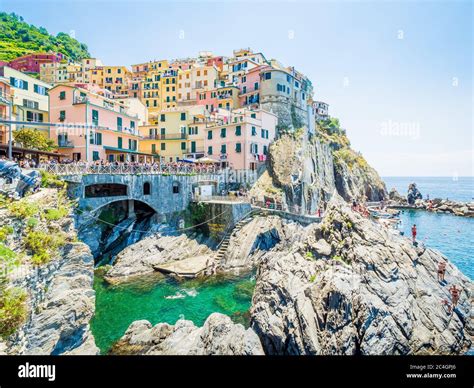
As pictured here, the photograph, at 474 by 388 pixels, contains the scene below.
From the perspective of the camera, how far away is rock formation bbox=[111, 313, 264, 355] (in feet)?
38.7

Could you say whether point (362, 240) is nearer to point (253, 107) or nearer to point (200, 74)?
point (253, 107)

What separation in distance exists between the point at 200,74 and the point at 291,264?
57.4 meters

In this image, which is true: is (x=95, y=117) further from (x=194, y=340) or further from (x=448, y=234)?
(x=448, y=234)

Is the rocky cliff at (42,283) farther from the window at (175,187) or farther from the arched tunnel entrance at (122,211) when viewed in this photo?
the window at (175,187)

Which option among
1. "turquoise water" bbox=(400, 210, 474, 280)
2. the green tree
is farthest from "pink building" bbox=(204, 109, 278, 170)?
"turquoise water" bbox=(400, 210, 474, 280)

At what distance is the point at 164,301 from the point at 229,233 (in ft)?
37.2

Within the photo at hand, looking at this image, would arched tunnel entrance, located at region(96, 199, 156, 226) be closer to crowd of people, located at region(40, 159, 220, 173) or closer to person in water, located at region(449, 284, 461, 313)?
crowd of people, located at region(40, 159, 220, 173)

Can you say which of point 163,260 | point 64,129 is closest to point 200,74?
point 64,129

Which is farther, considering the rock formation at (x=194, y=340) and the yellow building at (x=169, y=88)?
the yellow building at (x=169, y=88)

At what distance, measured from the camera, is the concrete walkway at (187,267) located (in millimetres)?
24750

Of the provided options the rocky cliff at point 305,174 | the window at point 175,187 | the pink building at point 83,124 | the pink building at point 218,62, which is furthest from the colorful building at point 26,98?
the pink building at point 218,62

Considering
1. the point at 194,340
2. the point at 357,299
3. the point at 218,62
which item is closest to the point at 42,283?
the point at 194,340

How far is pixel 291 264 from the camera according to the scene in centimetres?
1730

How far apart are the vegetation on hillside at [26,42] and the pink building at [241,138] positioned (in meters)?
69.1
